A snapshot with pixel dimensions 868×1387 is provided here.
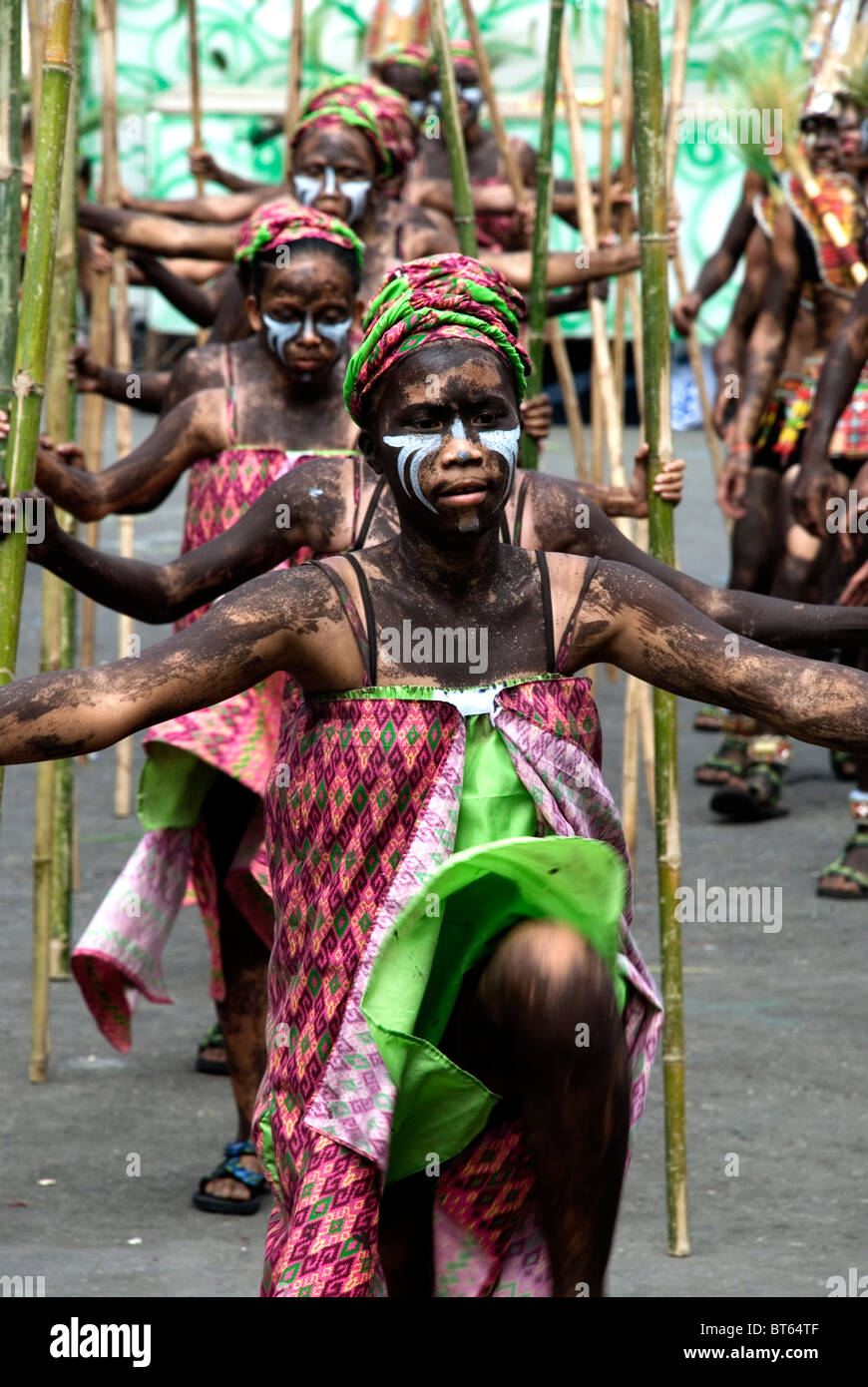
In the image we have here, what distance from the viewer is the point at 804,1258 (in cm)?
380

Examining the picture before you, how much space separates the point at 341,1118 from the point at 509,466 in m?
0.80

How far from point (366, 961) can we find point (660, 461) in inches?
54.5

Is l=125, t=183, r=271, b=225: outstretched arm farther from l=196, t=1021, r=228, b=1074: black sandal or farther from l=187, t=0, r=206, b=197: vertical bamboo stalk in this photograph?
l=196, t=1021, r=228, b=1074: black sandal

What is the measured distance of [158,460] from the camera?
170 inches

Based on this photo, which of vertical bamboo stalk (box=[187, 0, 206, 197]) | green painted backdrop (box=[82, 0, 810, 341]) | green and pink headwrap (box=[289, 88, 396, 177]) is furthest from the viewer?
green painted backdrop (box=[82, 0, 810, 341])

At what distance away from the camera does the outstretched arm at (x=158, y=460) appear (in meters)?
4.20

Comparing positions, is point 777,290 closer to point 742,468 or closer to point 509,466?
point 742,468

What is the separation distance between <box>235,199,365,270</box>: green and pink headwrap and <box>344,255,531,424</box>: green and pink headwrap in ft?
4.58

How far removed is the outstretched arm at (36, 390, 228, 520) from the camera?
4.20 metres

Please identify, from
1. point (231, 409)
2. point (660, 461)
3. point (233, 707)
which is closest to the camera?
point (660, 461)

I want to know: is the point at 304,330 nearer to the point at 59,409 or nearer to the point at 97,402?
the point at 59,409

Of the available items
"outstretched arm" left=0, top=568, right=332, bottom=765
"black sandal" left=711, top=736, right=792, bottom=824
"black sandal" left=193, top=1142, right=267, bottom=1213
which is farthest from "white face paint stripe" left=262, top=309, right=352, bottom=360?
"black sandal" left=711, top=736, right=792, bottom=824

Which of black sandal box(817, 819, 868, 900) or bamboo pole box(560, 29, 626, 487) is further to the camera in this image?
black sandal box(817, 819, 868, 900)

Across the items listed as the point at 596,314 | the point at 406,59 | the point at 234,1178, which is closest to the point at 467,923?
the point at 234,1178
